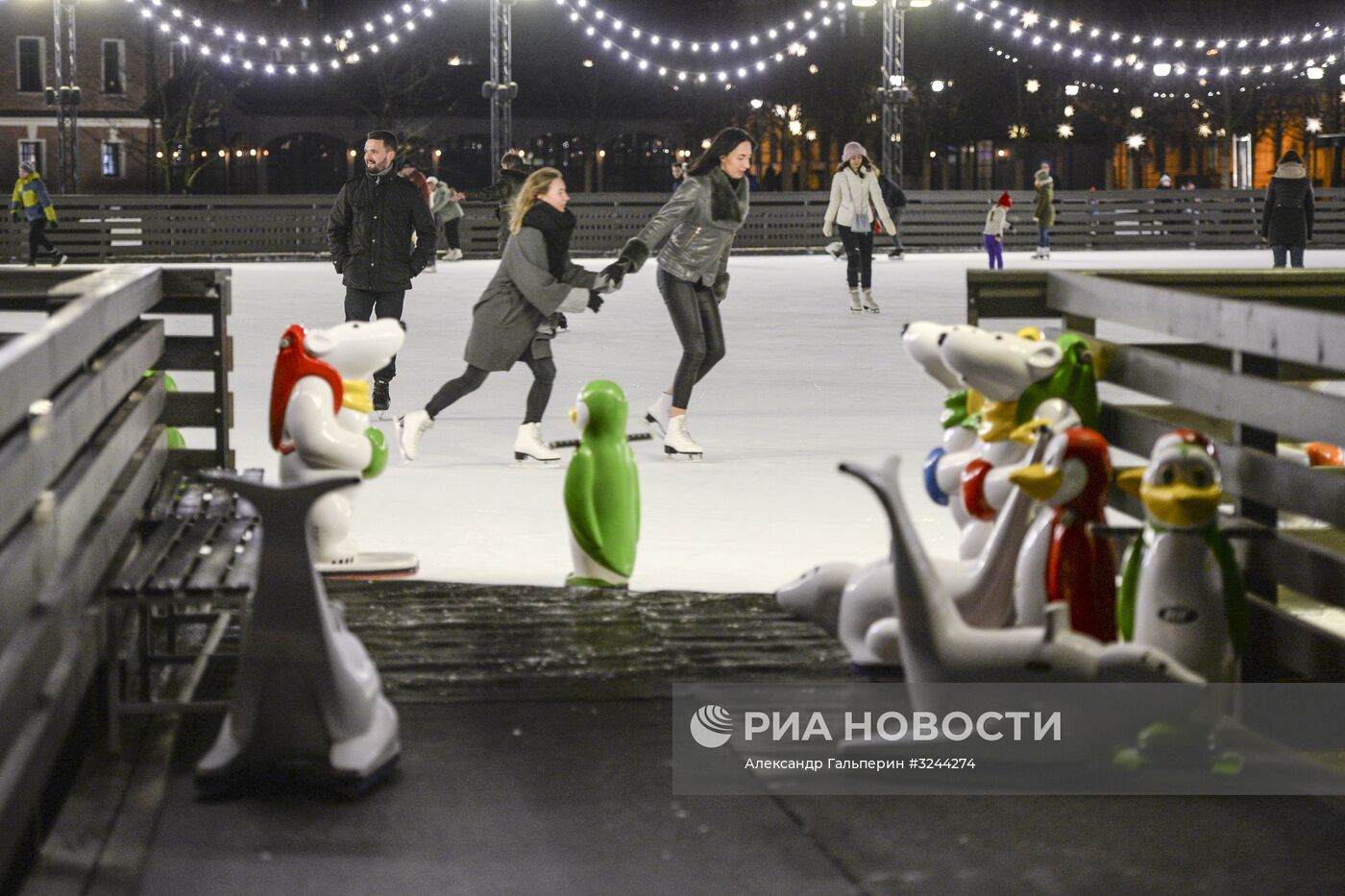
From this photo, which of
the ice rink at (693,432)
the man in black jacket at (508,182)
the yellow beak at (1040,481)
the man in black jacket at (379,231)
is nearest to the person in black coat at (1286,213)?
the ice rink at (693,432)

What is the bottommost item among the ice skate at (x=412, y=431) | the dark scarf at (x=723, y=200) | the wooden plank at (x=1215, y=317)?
the ice skate at (x=412, y=431)

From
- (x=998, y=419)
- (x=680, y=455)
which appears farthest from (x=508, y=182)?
(x=998, y=419)

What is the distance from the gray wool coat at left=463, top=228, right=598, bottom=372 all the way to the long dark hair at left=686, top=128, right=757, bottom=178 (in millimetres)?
678

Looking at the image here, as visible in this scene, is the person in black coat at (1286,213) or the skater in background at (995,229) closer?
the person in black coat at (1286,213)

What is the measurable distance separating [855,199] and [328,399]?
43.6 ft

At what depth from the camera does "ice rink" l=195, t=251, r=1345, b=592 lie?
6902mm

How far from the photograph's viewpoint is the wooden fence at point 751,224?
31.2 metres

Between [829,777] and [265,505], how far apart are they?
124 cm

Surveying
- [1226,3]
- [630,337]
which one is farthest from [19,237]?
[1226,3]

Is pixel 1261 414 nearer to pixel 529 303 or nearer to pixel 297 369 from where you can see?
pixel 297 369

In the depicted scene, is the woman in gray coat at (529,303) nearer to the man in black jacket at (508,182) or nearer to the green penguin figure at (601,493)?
the green penguin figure at (601,493)

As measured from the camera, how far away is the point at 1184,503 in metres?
4.11

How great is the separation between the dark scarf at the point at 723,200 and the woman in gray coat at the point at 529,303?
2.09 ft

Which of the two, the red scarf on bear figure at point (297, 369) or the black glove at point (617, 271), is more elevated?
the black glove at point (617, 271)
